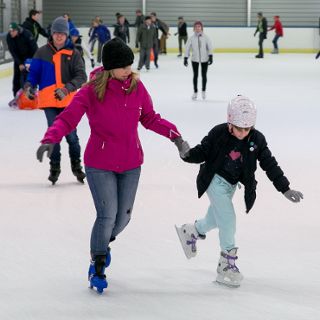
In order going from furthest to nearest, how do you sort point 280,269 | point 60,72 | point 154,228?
1. point 60,72
2. point 154,228
3. point 280,269

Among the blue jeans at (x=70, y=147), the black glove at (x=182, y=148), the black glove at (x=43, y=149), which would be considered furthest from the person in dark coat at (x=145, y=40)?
the black glove at (x=43, y=149)

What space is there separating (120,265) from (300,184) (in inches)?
107

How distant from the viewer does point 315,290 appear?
4121 mm

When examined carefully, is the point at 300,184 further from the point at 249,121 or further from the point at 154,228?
the point at 249,121

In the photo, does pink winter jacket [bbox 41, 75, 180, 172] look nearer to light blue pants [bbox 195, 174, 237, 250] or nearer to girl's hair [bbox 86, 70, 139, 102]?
girl's hair [bbox 86, 70, 139, 102]

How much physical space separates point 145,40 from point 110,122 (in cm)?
1766

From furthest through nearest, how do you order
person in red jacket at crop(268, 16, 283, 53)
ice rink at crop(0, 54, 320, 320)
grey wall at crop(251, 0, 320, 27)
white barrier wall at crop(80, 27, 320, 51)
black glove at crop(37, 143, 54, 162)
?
grey wall at crop(251, 0, 320, 27) → white barrier wall at crop(80, 27, 320, 51) → person in red jacket at crop(268, 16, 283, 53) → ice rink at crop(0, 54, 320, 320) → black glove at crop(37, 143, 54, 162)

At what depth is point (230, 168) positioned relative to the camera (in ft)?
13.5

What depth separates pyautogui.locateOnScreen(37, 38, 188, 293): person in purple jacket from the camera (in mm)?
3975

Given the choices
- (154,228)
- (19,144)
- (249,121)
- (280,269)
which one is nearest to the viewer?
(249,121)

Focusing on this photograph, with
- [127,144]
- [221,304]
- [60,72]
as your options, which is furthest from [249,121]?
[60,72]

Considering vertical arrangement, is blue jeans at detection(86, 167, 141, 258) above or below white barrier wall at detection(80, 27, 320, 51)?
above

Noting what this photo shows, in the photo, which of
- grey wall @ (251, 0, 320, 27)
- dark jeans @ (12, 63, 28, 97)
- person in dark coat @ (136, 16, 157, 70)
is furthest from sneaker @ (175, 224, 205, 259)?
grey wall @ (251, 0, 320, 27)

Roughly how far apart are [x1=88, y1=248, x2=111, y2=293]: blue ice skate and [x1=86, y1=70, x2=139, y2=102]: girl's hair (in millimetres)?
763
